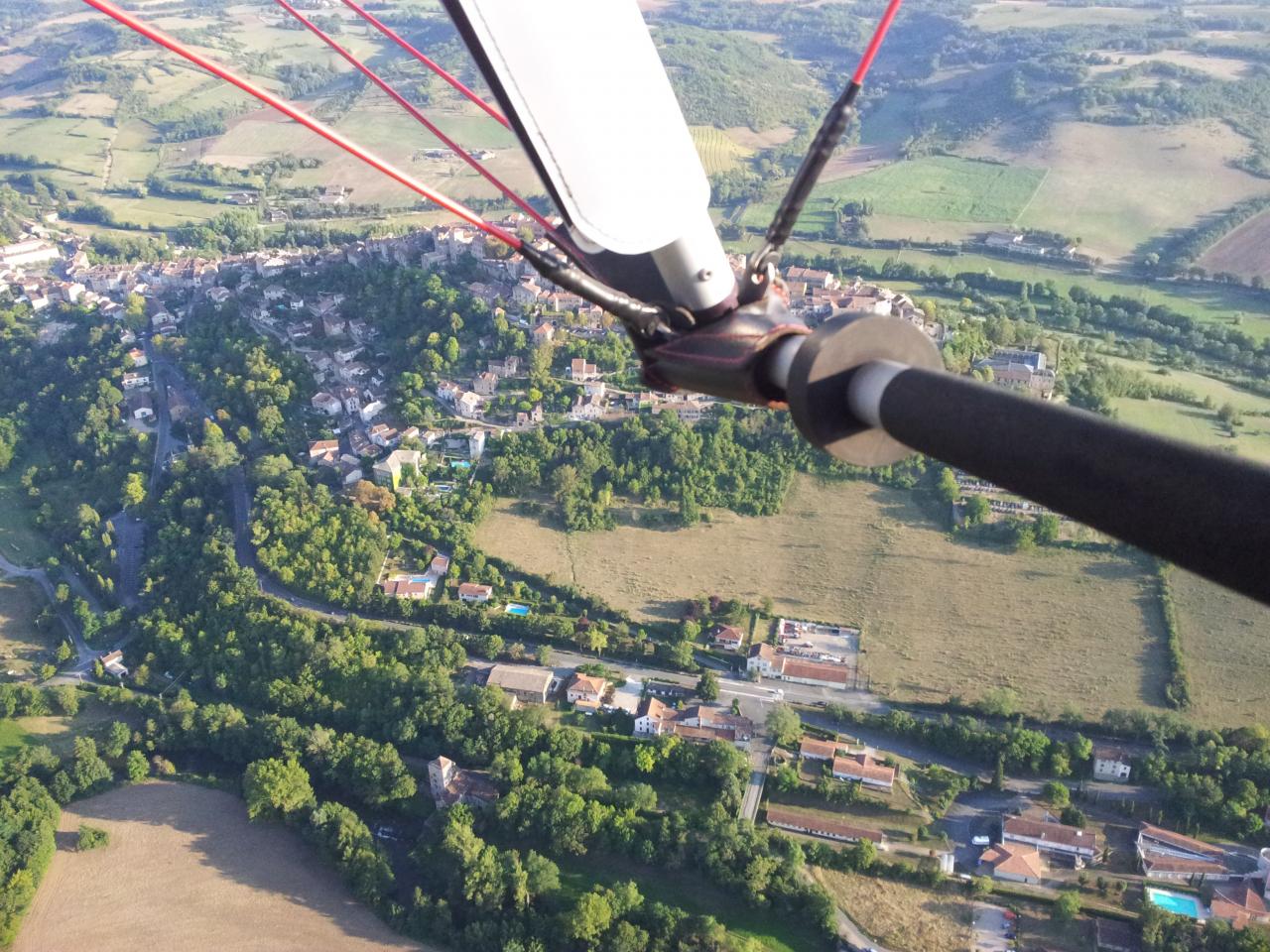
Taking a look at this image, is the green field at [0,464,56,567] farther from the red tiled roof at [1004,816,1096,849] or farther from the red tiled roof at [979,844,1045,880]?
the red tiled roof at [1004,816,1096,849]

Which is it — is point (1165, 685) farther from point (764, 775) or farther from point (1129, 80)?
point (1129, 80)

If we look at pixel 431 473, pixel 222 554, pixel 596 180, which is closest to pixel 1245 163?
pixel 431 473

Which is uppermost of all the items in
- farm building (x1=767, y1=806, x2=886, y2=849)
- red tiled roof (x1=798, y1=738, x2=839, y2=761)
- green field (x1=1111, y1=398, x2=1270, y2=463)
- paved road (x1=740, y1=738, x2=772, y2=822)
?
green field (x1=1111, y1=398, x2=1270, y2=463)

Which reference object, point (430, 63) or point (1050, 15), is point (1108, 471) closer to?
point (430, 63)

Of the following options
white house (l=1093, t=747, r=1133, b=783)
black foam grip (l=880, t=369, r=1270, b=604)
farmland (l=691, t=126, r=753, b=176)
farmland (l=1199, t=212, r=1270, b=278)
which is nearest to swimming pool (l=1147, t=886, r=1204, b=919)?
white house (l=1093, t=747, r=1133, b=783)

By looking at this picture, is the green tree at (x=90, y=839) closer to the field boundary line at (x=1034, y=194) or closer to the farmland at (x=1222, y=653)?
the farmland at (x=1222, y=653)

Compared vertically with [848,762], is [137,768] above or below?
below

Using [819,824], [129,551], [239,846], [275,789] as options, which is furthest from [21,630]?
[819,824]
